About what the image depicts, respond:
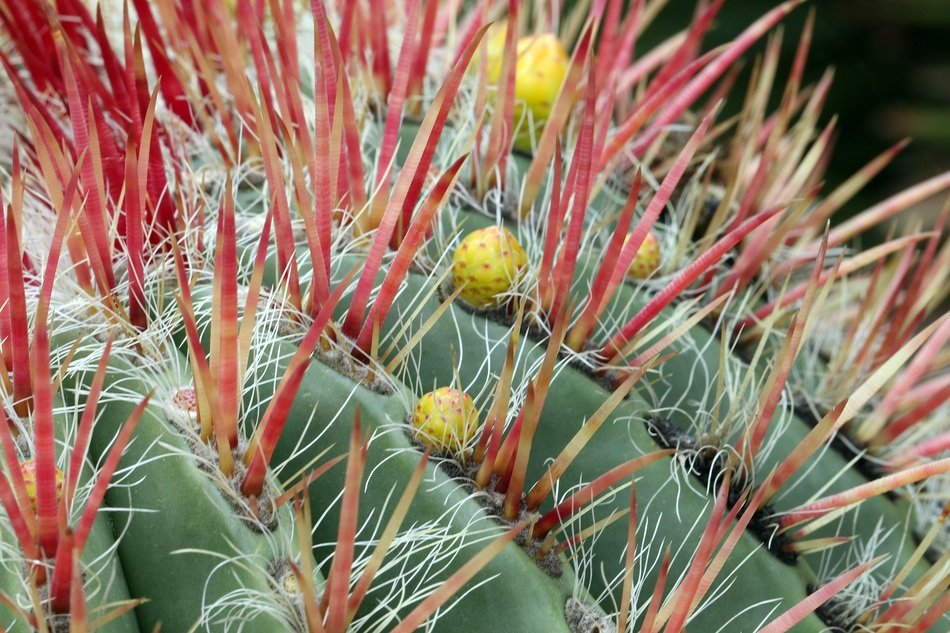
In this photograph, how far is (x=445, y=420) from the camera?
0.64 m

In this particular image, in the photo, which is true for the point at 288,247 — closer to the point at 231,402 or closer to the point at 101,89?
the point at 231,402

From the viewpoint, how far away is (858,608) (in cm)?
75

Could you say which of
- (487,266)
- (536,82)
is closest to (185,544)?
(487,266)

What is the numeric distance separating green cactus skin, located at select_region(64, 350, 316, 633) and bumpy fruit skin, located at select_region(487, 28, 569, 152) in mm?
461

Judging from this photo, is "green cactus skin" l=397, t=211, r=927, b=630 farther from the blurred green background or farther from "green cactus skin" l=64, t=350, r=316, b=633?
the blurred green background

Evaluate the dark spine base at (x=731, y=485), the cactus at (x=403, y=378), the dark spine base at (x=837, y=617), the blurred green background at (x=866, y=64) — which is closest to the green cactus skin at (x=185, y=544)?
the cactus at (x=403, y=378)

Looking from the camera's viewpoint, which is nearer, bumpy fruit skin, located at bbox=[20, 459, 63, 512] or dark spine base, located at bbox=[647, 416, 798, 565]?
bumpy fruit skin, located at bbox=[20, 459, 63, 512]

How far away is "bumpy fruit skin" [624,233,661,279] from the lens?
85cm

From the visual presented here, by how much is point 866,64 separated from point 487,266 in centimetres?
214

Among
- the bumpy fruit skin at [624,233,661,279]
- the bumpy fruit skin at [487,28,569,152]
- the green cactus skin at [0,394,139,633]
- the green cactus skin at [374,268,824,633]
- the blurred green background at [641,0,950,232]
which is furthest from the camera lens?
the blurred green background at [641,0,950,232]

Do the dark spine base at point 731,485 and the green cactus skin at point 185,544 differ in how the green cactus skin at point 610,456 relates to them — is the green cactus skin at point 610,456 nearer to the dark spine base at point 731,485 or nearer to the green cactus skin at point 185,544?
the dark spine base at point 731,485

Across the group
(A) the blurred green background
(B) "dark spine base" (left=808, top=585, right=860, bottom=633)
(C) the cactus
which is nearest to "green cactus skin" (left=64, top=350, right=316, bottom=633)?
(C) the cactus

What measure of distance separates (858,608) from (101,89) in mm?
661

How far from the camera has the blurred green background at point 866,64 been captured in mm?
2496
